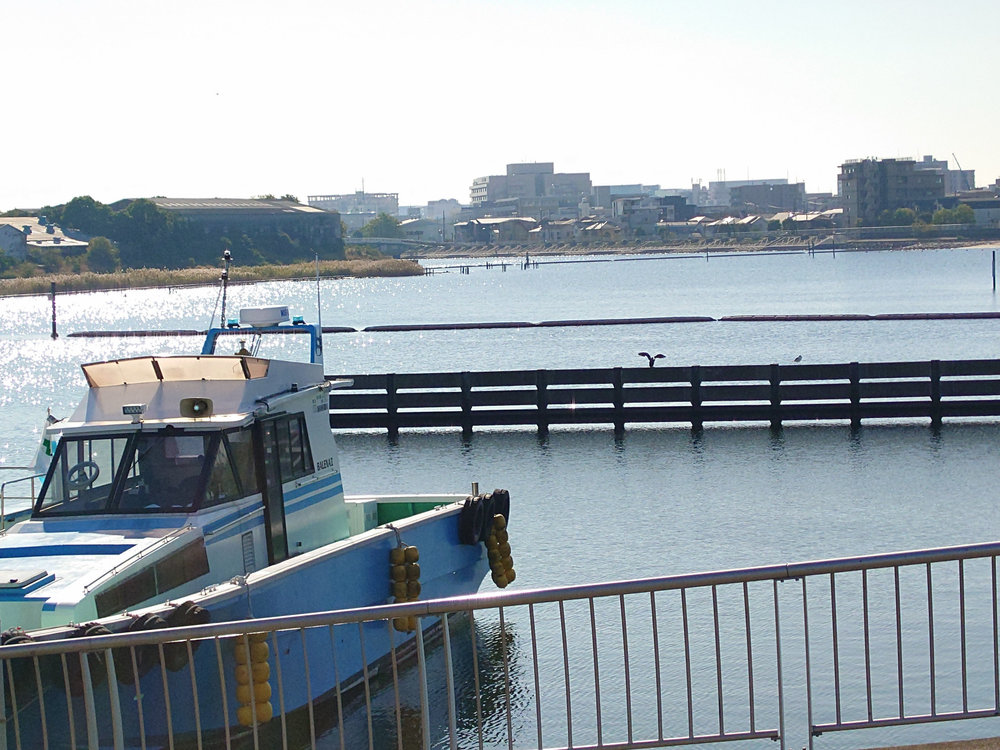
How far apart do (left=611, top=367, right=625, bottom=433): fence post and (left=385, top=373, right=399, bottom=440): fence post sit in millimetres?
5576

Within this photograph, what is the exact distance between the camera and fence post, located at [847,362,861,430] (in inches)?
1277

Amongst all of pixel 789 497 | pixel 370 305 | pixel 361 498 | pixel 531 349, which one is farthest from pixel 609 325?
pixel 361 498

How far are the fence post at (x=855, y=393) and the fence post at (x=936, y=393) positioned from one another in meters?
1.74

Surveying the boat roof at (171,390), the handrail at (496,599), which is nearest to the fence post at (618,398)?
the boat roof at (171,390)

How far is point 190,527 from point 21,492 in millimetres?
15692

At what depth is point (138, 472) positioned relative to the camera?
42.2 ft

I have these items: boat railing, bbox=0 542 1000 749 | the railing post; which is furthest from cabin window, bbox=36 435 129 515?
the railing post

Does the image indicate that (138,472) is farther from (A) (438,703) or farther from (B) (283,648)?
(A) (438,703)

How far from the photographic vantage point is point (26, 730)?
32.9 feet

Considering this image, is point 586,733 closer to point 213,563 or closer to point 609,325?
point 213,563

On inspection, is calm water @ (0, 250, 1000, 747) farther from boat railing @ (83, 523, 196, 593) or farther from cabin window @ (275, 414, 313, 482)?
boat railing @ (83, 523, 196, 593)

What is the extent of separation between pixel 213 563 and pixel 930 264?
622ft

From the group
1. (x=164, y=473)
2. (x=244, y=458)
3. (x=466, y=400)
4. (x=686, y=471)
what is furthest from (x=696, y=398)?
(x=164, y=473)

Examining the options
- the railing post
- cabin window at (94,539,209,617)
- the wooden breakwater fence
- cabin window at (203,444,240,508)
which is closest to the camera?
cabin window at (94,539,209,617)
